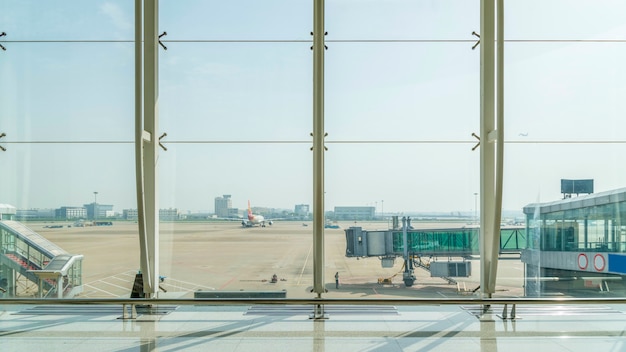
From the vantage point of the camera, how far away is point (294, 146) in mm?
5340

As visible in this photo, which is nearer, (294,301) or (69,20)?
(294,301)

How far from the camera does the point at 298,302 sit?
471cm

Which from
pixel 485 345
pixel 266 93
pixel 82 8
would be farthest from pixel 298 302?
pixel 82 8

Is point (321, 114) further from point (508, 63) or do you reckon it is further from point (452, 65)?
point (508, 63)

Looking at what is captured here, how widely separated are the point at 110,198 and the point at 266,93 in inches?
73.8

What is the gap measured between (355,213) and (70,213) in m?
2.84

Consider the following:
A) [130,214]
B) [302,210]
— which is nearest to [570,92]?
[302,210]

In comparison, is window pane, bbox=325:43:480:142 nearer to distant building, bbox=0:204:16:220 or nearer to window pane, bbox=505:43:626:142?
window pane, bbox=505:43:626:142

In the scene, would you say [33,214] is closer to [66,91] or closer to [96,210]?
[96,210]

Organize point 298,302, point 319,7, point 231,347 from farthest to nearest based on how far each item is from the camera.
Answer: point 319,7 → point 298,302 → point 231,347

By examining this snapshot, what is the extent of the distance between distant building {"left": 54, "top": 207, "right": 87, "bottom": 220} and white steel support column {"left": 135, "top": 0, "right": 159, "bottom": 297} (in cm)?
63

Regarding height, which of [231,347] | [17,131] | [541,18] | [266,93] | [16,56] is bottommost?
[231,347]

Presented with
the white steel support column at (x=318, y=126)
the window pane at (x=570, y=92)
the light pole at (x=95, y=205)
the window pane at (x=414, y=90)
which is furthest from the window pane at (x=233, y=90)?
the window pane at (x=570, y=92)

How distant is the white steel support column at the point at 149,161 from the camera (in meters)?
5.08
